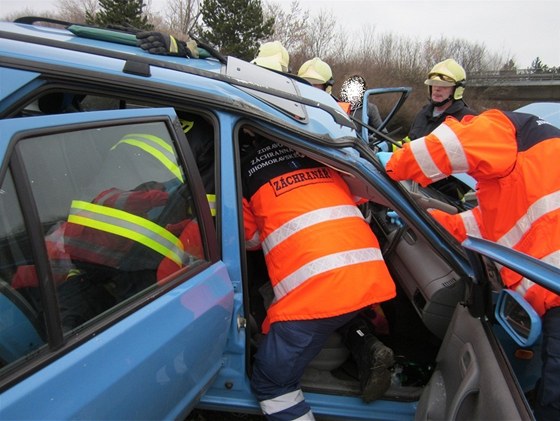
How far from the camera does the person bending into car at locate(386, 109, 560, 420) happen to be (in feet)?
5.07

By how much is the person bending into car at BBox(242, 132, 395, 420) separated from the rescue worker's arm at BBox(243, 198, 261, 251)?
0.14 feet

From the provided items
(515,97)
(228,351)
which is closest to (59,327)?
(228,351)

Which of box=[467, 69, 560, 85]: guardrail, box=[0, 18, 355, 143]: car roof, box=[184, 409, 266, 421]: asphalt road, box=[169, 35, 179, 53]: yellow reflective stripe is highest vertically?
box=[467, 69, 560, 85]: guardrail

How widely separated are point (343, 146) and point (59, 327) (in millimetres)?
1310

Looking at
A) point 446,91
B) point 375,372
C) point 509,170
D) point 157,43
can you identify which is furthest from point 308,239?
point 446,91

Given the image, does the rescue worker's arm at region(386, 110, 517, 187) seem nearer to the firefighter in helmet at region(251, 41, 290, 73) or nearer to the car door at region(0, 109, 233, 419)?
the car door at region(0, 109, 233, 419)

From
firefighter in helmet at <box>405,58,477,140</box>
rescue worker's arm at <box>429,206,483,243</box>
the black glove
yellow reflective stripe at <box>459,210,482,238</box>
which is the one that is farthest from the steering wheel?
firefighter in helmet at <box>405,58,477,140</box>

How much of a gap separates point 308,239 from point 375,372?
0.69m

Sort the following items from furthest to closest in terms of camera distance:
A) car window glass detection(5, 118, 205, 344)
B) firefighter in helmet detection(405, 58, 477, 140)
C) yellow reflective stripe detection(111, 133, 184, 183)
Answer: firefighter in helmet detection(405, 58, 477, 140), yellow reflective stripe detection(111, 133, 184, 183), car window glass detection(5, 118, 205, 344)

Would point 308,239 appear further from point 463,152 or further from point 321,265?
point 463,152

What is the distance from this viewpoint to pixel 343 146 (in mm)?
1860

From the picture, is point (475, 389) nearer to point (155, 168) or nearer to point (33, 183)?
point (155, 168)

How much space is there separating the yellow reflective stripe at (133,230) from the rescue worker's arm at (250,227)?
502 millimetres

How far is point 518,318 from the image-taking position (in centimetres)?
154
